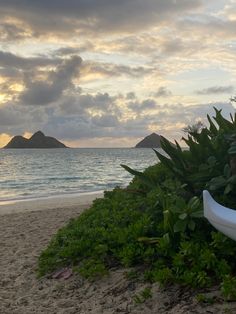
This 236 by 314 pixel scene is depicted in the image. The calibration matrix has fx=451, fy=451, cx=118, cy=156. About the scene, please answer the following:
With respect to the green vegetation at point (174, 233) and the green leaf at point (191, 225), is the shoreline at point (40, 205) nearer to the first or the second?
the green vegetation at point (174, 233)

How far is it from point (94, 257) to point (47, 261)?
0.88m

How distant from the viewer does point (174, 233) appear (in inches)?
196

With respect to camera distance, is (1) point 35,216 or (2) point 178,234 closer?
(2) point 178,234

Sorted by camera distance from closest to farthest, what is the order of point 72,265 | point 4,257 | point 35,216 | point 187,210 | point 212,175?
point 187,210 → point 212,175 → point 72,265 → point 4,257 → point 35,216

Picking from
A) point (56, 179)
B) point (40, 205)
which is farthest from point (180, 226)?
point (56, 179)

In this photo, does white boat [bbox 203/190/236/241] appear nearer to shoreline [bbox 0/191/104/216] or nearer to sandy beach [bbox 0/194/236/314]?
sandy beach [bbox 0/194/236/314]

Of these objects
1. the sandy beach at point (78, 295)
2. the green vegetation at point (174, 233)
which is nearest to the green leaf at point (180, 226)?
the green vegetation at point (174, 233)

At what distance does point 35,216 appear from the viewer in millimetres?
13000

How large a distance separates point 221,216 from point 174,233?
1.63m

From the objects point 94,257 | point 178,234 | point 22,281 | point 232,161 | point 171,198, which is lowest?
point 22,281

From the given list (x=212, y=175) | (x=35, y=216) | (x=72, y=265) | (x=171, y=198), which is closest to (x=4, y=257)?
(x=72, y=265)

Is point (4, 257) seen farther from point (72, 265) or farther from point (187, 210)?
point (187, 210)

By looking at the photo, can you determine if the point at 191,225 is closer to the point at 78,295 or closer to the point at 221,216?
the point at 221,216

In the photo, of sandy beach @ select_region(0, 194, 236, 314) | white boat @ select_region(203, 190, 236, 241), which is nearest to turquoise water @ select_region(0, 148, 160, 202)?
sandy beach @ select_region(0, 194, 236, 314)
